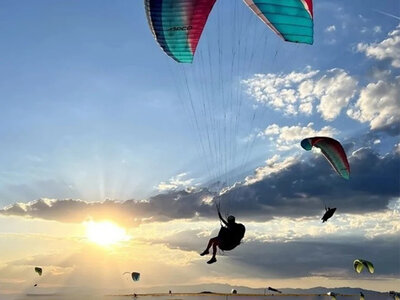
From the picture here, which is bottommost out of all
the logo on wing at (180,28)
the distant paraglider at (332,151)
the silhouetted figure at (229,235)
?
the silhouetted figure at (229,235)

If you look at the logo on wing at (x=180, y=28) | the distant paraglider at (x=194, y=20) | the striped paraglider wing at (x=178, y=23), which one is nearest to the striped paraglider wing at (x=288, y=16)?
the distant paraglider at (x=194, y=20)

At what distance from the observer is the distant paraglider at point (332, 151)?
34.2 metres

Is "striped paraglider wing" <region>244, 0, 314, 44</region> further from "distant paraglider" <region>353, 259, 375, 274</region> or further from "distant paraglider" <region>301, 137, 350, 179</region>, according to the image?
"distant paraglider" <region>353, 259, 375, 274</region>

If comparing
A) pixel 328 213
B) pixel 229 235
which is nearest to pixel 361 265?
pixel 328 213

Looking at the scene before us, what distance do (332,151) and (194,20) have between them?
15505 millimetres

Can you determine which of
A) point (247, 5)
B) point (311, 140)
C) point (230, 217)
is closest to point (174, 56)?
point (247, 5)

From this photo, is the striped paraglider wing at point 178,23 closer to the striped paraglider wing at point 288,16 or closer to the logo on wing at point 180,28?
the logo on wing at point 180,28

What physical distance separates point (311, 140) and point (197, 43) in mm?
12647

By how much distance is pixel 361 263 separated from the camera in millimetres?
52531

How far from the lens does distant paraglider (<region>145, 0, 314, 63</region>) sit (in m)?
22.7

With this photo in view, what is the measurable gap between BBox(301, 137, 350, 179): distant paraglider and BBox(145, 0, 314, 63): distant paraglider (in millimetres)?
11968

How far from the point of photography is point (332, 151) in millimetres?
34969

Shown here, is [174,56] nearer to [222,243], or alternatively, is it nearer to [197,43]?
[197,43]

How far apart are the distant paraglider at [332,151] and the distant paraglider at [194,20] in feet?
39.3
